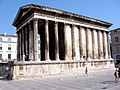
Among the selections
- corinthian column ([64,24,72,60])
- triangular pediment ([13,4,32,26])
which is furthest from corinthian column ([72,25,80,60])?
triangular pediment ([13,4,32,26])

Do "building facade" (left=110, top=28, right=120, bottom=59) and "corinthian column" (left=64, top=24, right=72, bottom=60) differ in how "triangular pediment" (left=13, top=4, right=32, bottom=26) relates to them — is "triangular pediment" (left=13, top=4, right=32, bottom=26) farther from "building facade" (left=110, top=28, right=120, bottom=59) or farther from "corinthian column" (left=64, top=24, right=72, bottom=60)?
"building facade" (left=110, top=28, right=120, bottom=59)

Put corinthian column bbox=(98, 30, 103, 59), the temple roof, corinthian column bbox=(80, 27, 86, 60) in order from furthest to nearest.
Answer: corinthian column bbox=(98, 30, 103, 59) < corinthian column bbox=(80, 27, 86, 60) < the temple roof

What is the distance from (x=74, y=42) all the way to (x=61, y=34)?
Result: 2.64 m

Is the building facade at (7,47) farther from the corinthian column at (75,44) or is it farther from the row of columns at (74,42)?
the corinthian column at (75,44)

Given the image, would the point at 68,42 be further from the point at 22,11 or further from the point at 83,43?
the point at 22,11

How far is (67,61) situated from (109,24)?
15.1 meters

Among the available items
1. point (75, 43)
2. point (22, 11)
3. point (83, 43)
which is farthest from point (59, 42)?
point (22, 11)

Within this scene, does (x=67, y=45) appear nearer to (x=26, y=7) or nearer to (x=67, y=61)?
(x=67, y=61)

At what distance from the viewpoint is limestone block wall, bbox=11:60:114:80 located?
20844mm

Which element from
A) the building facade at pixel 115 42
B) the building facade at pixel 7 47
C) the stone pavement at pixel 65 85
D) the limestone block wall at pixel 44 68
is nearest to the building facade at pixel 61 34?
the limestone block wall at pixel 44 68

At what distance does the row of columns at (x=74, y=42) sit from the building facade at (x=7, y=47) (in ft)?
72.0

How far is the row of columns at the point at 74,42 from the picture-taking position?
24911 millimetres

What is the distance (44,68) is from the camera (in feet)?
75.1

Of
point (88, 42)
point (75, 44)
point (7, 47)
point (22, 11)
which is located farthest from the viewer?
point (7, 47)
